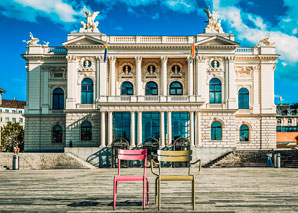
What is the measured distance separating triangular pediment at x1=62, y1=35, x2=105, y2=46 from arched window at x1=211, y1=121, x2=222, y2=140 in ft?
60.3

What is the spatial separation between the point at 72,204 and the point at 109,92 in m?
37.7

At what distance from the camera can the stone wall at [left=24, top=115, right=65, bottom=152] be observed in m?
51.4

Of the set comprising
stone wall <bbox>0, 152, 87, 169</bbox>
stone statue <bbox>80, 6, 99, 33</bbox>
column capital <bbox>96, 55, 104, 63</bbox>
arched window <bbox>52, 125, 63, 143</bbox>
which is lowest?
stone wall <bbox>0, 152, 87, 169</bbox>

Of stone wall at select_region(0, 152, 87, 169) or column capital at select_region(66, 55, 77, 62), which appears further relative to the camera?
column capital at select_region(66, 55, 77, 62)

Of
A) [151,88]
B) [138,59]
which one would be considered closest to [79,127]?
[151,88]

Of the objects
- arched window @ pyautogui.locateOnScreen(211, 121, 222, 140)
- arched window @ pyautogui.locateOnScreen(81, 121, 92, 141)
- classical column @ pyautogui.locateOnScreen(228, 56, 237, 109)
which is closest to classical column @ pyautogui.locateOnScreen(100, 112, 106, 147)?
arched window @ pyautogui.locateOnScreen(81, 121, 92, 141)

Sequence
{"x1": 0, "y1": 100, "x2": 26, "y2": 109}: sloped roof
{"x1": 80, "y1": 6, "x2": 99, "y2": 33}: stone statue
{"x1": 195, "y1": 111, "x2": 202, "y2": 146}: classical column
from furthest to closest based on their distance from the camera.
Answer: {"x1": 0, "y1": 100, "x2": 26, "y2": 109}: sloped roof → {"x1": 80, "y1": 6, "x2": 99, "y2": 33}: stone statue → {"x1": 195, "y1": 111, "x2": 202, "y2": 146}: classical column

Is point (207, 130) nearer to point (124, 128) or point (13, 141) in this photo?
point (124, 128)

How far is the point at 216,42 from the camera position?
48.6m

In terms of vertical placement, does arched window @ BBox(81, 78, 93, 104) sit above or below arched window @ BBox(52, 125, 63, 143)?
above

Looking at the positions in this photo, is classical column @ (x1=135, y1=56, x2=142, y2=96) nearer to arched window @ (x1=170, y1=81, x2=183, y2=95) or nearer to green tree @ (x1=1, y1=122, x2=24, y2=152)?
arched window @ (x1=170, y1=81, x2=183, y2=95)

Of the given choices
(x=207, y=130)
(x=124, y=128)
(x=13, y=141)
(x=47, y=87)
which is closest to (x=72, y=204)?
(x=124, y=128)

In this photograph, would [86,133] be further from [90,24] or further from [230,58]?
[230,58]

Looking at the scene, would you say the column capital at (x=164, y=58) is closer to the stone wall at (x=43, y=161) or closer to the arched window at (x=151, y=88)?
the arched window at (x=151, y=88)
